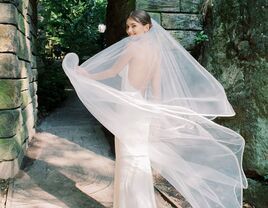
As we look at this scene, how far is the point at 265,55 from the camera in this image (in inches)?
154

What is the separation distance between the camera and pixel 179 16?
4.59 metres

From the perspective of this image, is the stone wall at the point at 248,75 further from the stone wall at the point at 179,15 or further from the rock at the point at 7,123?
the rock at the point at 7,123

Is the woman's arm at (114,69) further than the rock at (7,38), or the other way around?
the rock at (7,38)

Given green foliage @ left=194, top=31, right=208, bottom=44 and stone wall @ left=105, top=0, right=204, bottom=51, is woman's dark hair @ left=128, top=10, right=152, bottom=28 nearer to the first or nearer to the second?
stone wall @ left=105, top=0, right=204, bottom=51

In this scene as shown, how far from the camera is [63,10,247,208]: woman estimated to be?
2877 mm

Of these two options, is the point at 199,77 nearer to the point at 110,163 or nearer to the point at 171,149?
the point at 171,149

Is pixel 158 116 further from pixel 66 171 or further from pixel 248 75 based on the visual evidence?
pixel 66 171

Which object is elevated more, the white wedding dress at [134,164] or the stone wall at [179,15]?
the stone wall at [179,15]

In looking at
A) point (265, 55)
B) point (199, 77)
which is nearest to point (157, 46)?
point (199, 77)

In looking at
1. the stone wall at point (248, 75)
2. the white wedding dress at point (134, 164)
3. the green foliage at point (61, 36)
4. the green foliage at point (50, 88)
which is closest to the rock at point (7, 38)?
the white wedding dress at point (134, 164)

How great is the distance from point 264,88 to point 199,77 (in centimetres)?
114

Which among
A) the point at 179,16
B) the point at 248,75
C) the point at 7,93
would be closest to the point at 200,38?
the point at 179,16

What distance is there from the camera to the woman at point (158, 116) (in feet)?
9.44

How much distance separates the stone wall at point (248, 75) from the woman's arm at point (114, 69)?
1.82 metres
